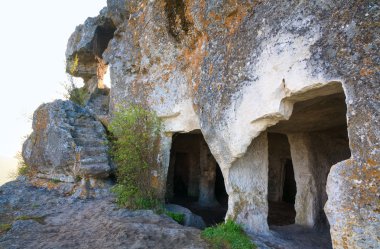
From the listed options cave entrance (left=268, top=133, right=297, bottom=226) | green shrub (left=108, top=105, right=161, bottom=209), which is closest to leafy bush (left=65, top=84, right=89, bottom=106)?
green shrub (left=108, top=105, right=161, bottom=209)

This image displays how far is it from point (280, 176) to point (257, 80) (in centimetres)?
920

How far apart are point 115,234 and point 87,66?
1212 cm

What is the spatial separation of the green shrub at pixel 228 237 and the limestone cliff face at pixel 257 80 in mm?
416

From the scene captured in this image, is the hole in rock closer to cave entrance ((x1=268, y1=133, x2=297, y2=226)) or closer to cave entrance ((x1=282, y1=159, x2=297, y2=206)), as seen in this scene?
cave entrance ((x1=268, y1=133, x2=297, y2=226))

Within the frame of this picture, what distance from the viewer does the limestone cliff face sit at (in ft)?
13.0

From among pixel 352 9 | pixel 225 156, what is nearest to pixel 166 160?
pixel 225 156

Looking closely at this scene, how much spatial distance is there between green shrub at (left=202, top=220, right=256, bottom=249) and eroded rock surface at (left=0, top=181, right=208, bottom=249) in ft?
0.65

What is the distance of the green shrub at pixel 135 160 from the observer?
24.6 ft

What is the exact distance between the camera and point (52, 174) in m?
9.11

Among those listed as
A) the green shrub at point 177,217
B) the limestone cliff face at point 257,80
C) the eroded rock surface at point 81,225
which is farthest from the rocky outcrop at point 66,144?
the green shrub at point 177,217

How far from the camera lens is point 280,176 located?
44.9 feet

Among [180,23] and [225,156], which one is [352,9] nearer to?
[225,156]

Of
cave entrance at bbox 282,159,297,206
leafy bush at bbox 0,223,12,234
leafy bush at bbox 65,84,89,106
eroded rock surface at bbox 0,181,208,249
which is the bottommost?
leafy bush at bbox 0,223,12,234

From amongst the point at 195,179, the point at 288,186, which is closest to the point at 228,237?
the point at 195,179
